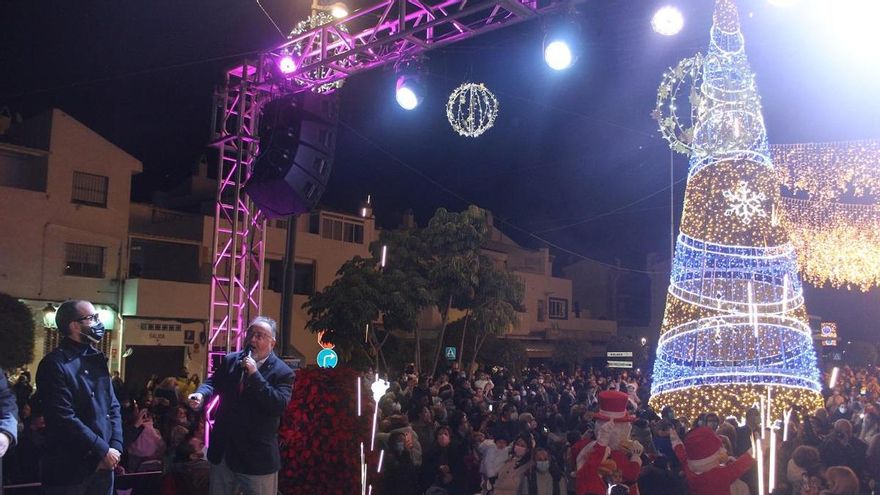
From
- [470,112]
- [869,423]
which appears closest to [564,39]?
[470,112]

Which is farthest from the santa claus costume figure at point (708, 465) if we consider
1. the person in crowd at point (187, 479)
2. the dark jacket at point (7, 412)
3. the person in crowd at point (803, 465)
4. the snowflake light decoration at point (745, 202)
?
the snowflake light decoration at point (745, 202)

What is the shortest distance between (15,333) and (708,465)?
17.8m

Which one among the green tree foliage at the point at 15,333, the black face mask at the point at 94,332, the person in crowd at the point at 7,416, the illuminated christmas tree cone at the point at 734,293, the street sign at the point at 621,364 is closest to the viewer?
the person in crowd at the point at 7,416

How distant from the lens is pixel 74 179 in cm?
2156

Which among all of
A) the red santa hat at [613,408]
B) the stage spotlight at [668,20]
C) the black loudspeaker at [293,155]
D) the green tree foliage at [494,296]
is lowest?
the red santa hat at [613,408]

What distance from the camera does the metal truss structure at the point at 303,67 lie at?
957cm

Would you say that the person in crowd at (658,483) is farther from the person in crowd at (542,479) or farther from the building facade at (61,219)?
the building facade at (61,219)

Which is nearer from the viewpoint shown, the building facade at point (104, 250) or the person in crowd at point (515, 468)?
the person in crowd at point (515, 468)

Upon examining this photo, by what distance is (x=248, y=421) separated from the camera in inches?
159

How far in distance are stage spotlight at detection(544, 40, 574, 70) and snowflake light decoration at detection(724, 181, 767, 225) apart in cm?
610

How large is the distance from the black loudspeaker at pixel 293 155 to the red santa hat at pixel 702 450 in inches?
206

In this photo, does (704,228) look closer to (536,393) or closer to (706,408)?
(706,408)

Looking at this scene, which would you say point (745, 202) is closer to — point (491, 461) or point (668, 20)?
point (668, 20)

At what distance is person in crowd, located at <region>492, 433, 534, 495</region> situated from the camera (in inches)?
301
